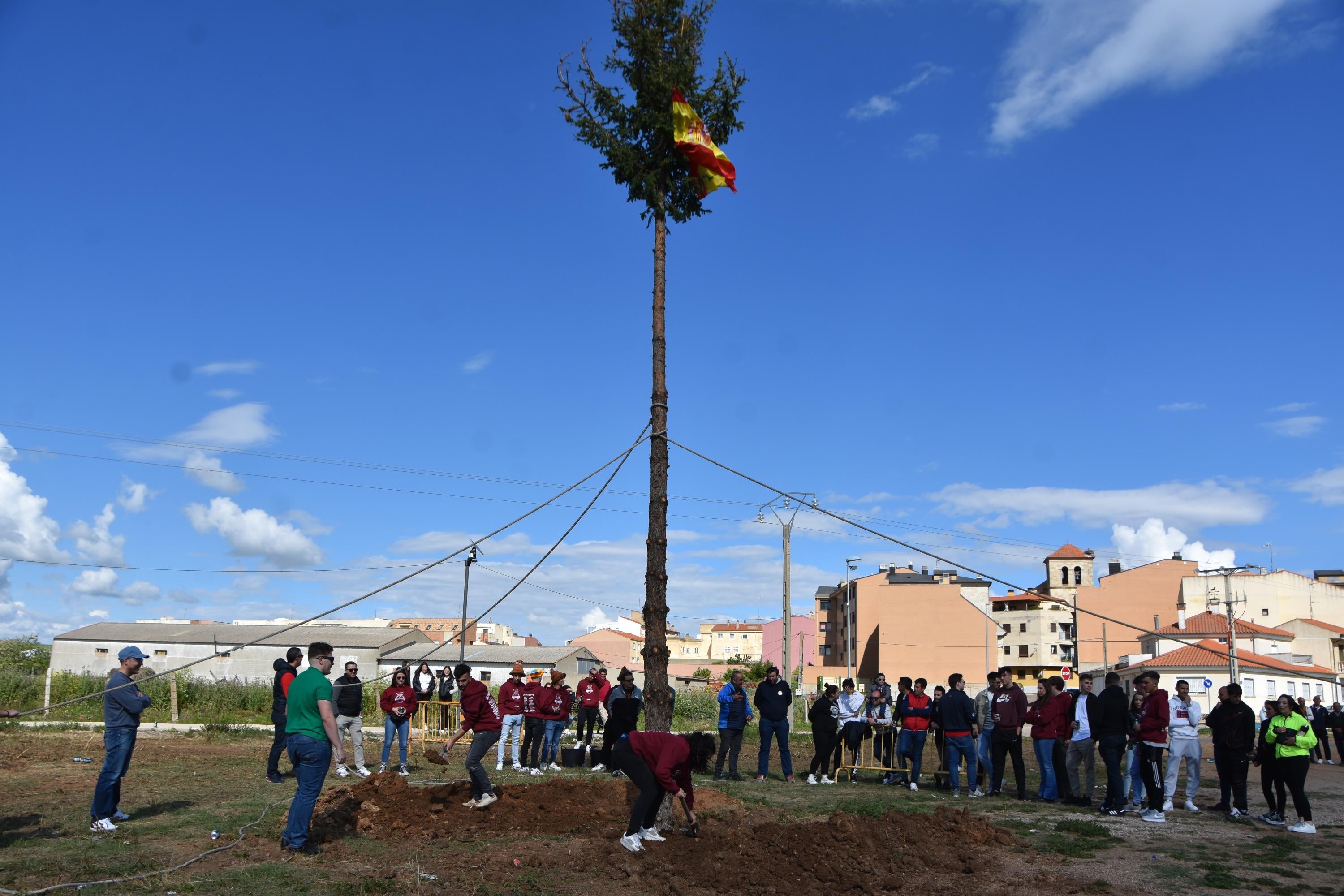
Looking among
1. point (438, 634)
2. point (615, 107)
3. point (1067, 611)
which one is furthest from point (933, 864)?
point (438, 634)

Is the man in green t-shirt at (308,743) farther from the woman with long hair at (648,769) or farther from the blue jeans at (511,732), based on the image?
the blue jeans at (511,732)

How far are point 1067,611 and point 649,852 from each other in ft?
296

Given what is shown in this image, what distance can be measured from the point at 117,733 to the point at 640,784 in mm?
5642

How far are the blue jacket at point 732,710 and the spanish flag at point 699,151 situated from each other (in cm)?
841

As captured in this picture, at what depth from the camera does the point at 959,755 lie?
615 inches

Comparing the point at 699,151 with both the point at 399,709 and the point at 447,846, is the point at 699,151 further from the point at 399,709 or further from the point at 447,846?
the point at 399,709

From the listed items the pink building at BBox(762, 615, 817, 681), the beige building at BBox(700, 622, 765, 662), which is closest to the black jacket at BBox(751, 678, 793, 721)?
the pink building at BBox(762, 615, 817, 681)

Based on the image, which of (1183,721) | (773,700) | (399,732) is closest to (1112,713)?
(1183,721)

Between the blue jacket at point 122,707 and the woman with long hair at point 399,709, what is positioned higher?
the blue jacket at point 122,707

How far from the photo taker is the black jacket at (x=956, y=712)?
14.8 m

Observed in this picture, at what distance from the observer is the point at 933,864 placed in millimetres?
9227

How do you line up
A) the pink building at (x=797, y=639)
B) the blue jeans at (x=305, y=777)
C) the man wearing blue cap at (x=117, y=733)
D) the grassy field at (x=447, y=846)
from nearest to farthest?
the grassy field at (x=447, y=846) < the blue jeans at (x=305, y=777) < the man wearing blue cap at (x=117, y=733) < the pink building at (x=797, y=639)

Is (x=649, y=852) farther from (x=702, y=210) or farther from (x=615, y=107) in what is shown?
(x=615, y=107)

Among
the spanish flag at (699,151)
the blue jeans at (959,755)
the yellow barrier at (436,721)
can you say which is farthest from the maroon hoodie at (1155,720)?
the yellow barrier at (436,721)
